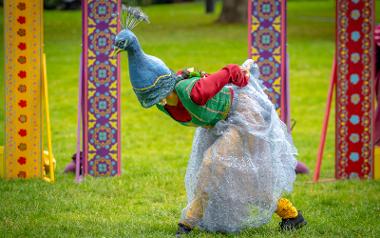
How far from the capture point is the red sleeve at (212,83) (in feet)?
16.9

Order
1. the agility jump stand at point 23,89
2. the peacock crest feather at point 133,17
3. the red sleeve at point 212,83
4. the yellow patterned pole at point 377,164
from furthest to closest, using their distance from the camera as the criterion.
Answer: the yellow patterned pole at point 377,164, the agility jump stand at point 23,89, the peacock crest feather at point 133,17, the red sleeve at point 212,83

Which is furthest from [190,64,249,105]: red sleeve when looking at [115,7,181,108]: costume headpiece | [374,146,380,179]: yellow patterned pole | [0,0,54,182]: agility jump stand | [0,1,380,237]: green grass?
[374,146,380,179]: yellow patterned pole

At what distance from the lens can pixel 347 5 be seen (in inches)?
295

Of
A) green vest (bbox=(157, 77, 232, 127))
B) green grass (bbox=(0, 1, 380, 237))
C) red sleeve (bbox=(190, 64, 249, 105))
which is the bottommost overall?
green grass (bbox=(0, 1, 380, 237))

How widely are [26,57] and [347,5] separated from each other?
2890 mm

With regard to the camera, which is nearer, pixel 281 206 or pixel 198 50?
pixel 281 206

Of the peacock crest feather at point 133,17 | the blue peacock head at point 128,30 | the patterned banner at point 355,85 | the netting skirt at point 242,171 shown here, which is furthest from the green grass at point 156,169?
the peacock crest feather at point 133,17

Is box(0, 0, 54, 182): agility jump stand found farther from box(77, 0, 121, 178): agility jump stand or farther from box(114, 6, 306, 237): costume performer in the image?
box(114, 6, 306, 237): costume performer

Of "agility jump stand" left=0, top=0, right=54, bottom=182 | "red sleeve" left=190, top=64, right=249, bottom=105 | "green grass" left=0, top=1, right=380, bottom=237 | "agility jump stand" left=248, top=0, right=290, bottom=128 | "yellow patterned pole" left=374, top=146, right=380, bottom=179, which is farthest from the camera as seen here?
"yellow patterned pole" left=374, top=146, right=380, bottom=179

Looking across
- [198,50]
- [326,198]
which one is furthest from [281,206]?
Answer: [198,50]

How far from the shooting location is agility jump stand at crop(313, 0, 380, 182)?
24.6 ft

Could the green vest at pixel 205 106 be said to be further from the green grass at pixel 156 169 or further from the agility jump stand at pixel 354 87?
the agility jump stand at pixel 354 87

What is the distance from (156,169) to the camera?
835 cm

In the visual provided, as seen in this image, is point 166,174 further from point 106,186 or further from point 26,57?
point 26,57
